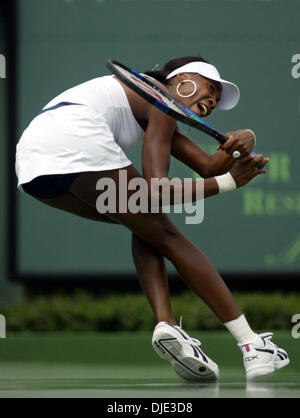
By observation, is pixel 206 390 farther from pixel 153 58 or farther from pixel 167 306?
pixel 153 58

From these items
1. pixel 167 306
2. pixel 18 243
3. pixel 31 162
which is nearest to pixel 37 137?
pixel 31 162

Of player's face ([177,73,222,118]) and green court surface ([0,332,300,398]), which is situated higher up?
player's face ([177,73,222,118])

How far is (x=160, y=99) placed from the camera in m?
4.24

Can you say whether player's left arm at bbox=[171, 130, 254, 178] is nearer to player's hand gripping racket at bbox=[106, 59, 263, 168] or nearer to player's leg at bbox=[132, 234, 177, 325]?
player's hand gripping racket at bbox=[106, 59, 263, 168]

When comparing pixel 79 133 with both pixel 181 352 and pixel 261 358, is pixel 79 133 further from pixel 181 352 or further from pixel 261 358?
pixel 261 358

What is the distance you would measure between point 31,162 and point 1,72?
375 centimetres

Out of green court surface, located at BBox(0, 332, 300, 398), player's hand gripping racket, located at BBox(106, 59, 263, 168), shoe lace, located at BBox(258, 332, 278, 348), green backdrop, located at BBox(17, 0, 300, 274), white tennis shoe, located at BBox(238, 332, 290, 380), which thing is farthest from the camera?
green backdrop, located at BBox(17, 0, 300, 274)

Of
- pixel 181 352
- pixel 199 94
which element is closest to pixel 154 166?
pixel 199 94

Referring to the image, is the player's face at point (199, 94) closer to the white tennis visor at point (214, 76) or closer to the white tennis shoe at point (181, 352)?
the white tennis visor at point (214, 76)

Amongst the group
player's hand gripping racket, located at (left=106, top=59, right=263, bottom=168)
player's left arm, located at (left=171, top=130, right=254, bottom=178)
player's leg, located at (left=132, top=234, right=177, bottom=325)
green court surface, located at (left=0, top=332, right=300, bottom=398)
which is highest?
player's hand gripping racket, located at (left=106, top=59, right=263, bottom=168)

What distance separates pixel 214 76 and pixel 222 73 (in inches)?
131

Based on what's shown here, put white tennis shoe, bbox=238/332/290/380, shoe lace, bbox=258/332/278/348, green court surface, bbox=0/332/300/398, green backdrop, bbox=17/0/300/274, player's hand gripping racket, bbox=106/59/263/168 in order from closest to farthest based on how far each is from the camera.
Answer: green court surface, bbox=0/332/300/398 < player's hand gripping racket, bbox=106/59/263/168 < white tennis shoe, bbox=238/332/290/380 < shoe lace, bbox=258/332/278/348 < green backdrop, bbox=17/0/300/274

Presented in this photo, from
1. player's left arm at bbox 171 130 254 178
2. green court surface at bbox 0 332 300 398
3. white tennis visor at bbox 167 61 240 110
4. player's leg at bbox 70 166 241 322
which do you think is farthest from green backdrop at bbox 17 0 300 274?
player's leg at bbox 70 166 241 322

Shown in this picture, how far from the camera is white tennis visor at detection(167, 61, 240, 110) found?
4492 mm
